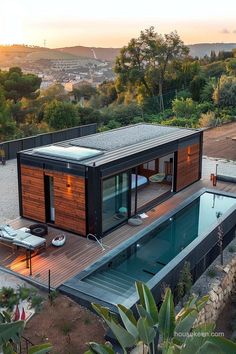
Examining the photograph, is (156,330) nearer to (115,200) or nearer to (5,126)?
(115,200)

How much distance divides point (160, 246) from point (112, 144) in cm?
360

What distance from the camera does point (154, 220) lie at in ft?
37.6

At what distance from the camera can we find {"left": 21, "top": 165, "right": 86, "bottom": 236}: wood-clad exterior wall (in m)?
10.3

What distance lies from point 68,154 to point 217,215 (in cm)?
453

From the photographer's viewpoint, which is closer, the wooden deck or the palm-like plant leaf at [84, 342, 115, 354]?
the palm-like plant leaf at [84, 342, 115, 354]

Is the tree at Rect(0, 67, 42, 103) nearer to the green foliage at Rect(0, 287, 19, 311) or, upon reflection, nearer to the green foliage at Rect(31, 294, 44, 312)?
the green foliage at Rect(0, 287, 19, 311)

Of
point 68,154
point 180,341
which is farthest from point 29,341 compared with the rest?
point 68,154

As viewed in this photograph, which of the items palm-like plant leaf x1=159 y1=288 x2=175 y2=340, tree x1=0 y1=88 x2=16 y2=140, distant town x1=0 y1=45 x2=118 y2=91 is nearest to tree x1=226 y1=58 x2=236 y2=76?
tree x1=0 y1=88 x2=16 y2=140

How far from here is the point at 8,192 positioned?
14.6m

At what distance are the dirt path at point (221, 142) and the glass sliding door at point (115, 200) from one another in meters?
9.47

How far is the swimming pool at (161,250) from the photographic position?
814 centimetres

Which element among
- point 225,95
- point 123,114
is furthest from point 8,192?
point 225,95

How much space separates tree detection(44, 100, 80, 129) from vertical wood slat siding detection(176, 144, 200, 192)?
12.7 metres

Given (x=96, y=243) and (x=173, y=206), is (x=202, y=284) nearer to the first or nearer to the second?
(x=96, y=243)
